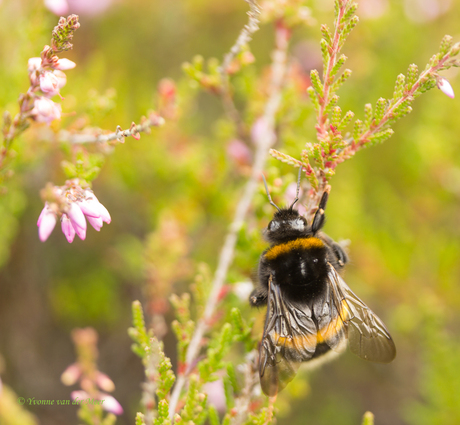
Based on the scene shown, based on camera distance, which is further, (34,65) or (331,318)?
(331,318)

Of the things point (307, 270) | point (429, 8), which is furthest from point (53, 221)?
point (429, 8)

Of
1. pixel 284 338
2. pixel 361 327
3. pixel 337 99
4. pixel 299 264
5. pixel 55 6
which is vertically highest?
pixel 55 6

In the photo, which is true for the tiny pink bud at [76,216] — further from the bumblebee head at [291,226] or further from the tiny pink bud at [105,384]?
the tiny pink bud at [105,384]

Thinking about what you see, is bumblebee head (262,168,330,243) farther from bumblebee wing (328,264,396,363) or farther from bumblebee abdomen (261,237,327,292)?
bumblebee wing (328,264,396,363)

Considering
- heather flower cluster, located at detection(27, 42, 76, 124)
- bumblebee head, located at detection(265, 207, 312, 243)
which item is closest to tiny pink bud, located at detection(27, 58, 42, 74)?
heather flower cluster, located at detection(27, 42, 76, 124)

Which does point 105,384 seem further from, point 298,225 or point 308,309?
point 298,225

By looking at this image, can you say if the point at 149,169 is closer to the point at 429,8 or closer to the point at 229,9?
the point at 229,9

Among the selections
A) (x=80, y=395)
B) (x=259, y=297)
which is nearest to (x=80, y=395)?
(x=80, y=395)
